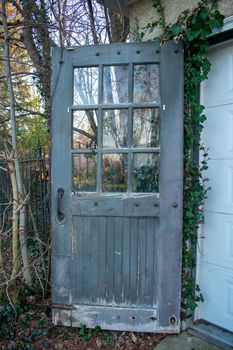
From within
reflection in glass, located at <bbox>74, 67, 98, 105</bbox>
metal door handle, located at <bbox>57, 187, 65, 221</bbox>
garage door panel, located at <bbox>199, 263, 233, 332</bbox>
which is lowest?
garage door panel, located at <bbox>199, 263, 233, 332</bbox>

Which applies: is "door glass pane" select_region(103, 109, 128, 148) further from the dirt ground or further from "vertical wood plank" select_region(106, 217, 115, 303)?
the dirt ground

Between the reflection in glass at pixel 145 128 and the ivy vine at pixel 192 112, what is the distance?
241 millimetres

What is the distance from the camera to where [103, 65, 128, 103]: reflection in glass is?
7.86ft

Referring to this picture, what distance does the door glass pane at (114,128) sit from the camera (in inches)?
94.9

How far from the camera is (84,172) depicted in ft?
8.08

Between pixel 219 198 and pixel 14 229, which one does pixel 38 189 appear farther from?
pixel 219 198

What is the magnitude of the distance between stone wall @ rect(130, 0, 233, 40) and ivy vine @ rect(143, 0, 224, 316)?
0.15 ft

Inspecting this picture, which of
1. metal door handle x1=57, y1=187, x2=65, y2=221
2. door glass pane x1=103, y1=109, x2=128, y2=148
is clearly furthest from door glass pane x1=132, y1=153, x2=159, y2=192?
metal door handle x1=57, y1=187, x2=65, y2=221

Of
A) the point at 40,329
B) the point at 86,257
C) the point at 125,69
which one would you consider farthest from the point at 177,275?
the point at 125,69

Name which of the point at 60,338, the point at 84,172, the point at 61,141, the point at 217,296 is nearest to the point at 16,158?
the point at 61,141

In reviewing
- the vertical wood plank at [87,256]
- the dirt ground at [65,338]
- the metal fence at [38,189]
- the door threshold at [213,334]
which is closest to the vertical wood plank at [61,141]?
the vertical wood plank at [87,256]

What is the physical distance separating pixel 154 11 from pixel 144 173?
140 cm

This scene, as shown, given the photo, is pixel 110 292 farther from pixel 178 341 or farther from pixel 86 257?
pixel 178 341

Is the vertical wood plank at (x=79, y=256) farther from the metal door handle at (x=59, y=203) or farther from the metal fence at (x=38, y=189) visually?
the metal fence at (x=38, y=189)
